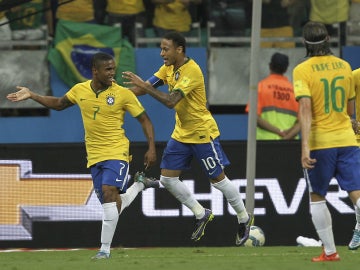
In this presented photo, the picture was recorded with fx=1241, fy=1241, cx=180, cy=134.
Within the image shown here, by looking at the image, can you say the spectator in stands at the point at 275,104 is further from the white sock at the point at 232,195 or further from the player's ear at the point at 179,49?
the player's ear at the point at 179,49

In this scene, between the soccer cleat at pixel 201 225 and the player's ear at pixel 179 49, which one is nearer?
the player's ear at pixel 179 49

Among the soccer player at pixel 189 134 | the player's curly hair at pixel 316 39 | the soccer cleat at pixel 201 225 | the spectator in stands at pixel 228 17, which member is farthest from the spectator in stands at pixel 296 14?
the player's curly hair at pixel 316 39

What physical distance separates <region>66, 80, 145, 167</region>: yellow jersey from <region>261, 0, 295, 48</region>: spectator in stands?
619 cm

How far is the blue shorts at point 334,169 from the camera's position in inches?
422

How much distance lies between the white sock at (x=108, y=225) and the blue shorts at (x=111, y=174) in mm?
221

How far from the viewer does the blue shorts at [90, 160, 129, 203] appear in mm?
12695

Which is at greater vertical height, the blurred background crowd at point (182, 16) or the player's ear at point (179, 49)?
the player's ear at point (179, 49)

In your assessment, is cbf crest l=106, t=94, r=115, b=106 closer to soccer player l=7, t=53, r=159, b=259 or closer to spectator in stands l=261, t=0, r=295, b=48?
soccer player l=7, t=53, r=159, b=259

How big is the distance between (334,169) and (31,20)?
8565 mm

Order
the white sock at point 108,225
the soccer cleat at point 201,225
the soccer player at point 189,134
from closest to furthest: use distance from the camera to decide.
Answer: the white sock at point 108,225, the soccer player at point 189,134, the soccer cleat at point 201,225

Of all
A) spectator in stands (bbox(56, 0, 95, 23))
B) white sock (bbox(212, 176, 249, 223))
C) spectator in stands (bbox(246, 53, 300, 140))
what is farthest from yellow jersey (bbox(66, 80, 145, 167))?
spectator in stands (bbox(56, 0, 95, 23))

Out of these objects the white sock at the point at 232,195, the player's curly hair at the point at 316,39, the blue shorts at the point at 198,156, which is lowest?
the white sock at the point at 232,195

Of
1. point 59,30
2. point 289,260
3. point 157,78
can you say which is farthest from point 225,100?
point 289,260

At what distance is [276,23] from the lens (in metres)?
18.7
